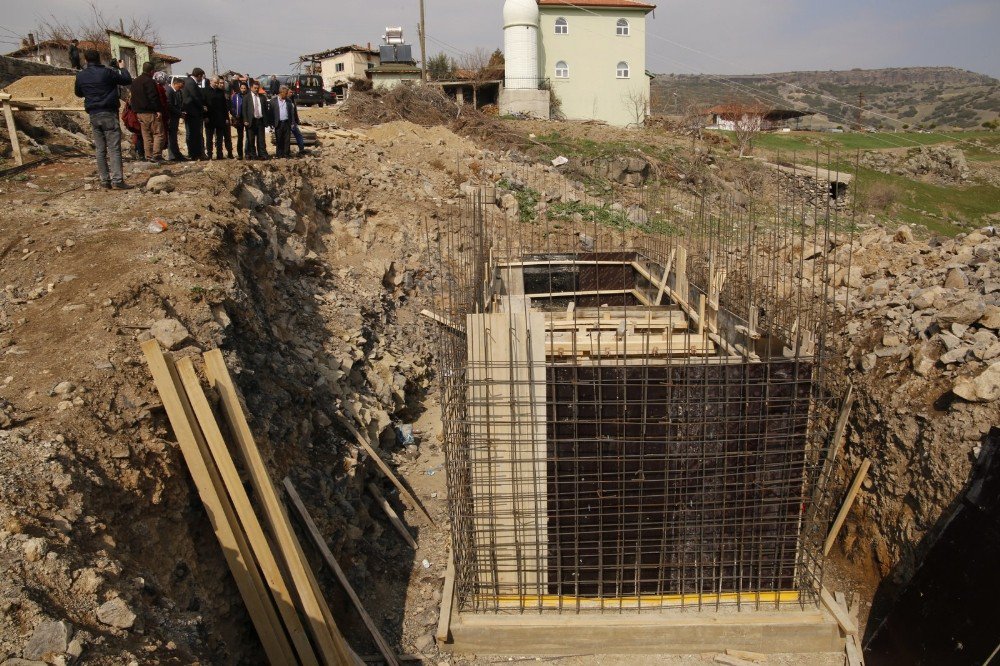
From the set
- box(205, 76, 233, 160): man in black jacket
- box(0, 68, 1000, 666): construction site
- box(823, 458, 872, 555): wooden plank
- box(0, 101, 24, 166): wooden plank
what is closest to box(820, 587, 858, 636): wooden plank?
box(0, 68, 1000, 666): construction site

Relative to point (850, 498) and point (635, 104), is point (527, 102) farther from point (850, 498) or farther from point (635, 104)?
point (850, 498)

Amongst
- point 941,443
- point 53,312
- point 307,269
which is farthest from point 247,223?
point 941,443

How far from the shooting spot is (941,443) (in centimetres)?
598

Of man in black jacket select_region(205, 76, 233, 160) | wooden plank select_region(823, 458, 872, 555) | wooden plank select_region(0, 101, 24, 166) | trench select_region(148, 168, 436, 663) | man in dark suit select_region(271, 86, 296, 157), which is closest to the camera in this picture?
trench select_region(148, 168, 436, 663)

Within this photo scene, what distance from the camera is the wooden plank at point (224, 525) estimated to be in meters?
4.27

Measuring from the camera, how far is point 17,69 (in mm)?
14820

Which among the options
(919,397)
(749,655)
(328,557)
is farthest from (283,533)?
(919,397)

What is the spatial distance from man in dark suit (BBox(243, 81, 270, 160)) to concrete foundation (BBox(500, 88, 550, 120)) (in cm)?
1621

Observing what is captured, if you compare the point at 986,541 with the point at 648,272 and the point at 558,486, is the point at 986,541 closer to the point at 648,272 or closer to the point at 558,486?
the point at 558,486

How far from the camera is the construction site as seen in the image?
411 centimetres

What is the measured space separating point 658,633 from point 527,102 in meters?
23.7

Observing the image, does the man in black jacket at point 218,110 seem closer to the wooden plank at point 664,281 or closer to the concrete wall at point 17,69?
the concrete wall at point 17,69

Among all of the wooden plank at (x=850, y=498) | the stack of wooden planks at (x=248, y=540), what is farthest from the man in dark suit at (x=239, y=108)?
the wooden plank at (x=850, y=498)

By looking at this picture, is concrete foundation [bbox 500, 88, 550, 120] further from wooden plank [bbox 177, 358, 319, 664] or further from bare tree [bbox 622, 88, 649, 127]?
wooden plank [bbox 177, 358, 319, 664]
